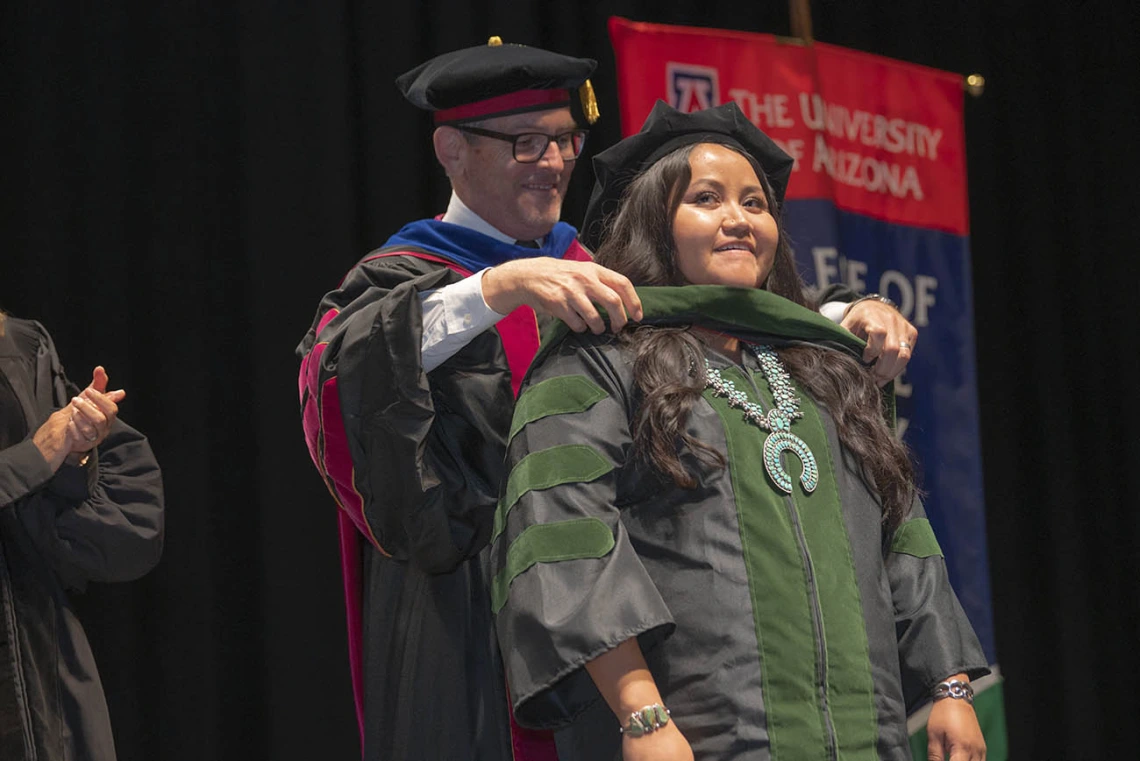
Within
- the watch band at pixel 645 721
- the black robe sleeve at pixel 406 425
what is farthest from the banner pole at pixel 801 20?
the watch band at pixel 645 721

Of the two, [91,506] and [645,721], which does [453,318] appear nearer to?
[645,721]

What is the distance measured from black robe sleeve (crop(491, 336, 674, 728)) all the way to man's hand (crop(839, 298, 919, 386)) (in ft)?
1.57

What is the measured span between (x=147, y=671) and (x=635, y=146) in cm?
196

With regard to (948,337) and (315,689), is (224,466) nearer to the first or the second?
(315,689)

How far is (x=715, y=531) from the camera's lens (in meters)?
1.88

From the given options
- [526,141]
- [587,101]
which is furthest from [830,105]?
[526,141]

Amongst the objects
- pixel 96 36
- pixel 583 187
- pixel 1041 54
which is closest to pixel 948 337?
pixel 583 187

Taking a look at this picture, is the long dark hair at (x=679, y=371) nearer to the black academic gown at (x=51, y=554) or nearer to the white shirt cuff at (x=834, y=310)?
the white shirt cuff at (x=834, y=310)

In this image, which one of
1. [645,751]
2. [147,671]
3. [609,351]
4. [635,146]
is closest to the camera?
[645,751]

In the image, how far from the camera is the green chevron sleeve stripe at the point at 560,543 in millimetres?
1780

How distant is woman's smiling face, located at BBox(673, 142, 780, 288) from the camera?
6.88 ft

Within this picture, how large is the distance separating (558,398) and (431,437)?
39 cm

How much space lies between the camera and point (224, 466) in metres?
3.55

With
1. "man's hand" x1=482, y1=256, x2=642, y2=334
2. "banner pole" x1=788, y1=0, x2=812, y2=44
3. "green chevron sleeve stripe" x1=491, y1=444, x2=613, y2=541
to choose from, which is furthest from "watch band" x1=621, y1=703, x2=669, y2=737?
"banner pole" x1=788, y1=0, x2=812, y2=44
